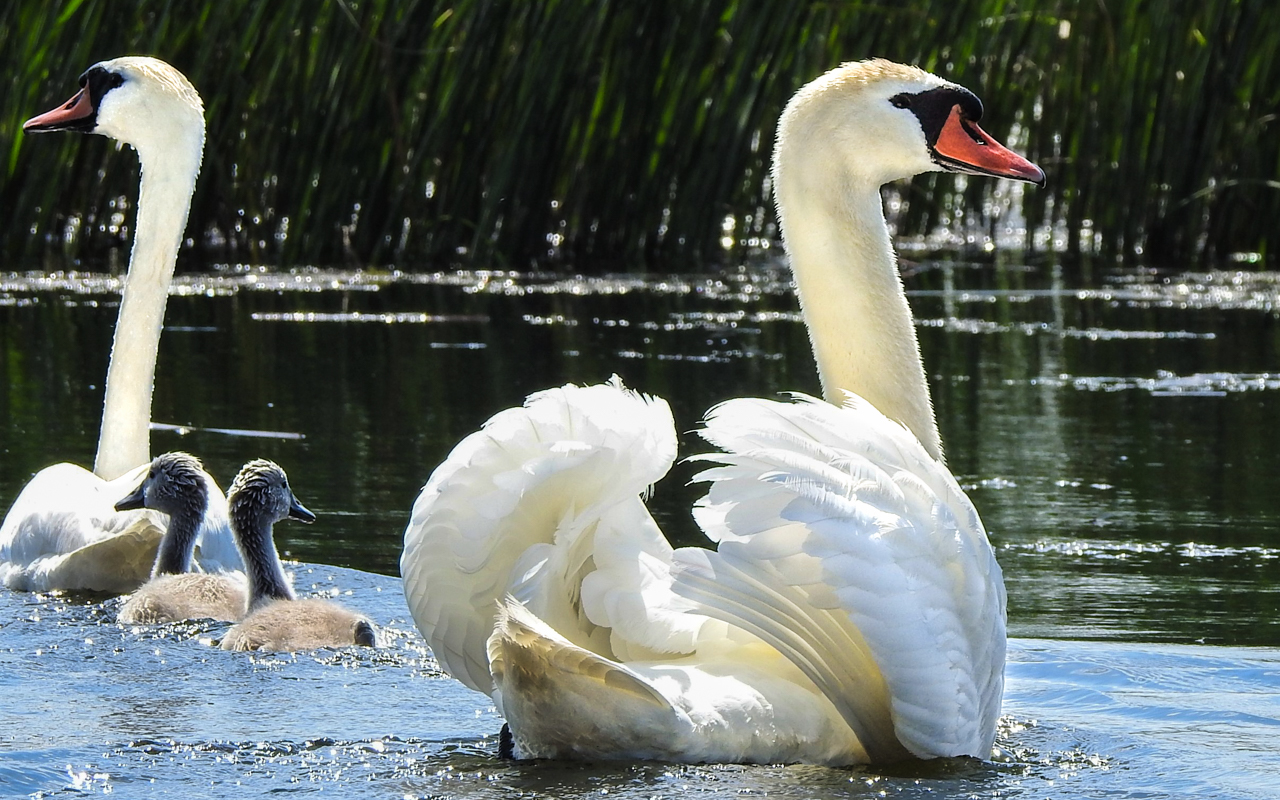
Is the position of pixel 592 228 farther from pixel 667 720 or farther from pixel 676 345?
pixel 667 720

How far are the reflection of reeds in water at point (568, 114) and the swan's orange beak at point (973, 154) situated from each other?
8527 mm

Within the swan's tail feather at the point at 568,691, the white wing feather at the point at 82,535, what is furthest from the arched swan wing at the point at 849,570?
the white wing feather at the point at 82,535

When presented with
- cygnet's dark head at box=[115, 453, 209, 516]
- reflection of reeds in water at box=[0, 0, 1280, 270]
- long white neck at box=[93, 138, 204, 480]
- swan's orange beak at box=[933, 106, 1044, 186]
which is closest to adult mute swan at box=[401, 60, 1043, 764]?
swan's orange beak at box=[933, 106, 1044, 186]

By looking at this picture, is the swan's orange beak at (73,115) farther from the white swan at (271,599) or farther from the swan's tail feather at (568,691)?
the swan's tail feather at (568,691)

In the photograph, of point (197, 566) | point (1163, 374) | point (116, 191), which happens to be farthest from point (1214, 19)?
point (197, 566)

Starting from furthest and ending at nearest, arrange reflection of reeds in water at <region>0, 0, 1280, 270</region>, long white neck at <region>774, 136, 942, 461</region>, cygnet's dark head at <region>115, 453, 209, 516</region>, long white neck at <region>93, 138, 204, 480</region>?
reflection of reeds in water at <region>0, 0, 1280, 270</region>, long white neck at <region>93, 138, 204, 480</region>, cygnet's dark head at <region>115, 453, 209, 516</region>, long white neck at <region>774, 136, 942, 461</region>

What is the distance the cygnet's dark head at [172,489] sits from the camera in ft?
19.6

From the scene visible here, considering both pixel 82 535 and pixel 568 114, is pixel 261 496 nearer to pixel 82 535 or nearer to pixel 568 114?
pixel 82 535

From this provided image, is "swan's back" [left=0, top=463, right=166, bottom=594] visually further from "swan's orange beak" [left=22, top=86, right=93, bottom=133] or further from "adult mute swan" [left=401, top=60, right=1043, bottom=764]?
"adult mute swan" [left=401, top=60, right=1043, bottom=764]

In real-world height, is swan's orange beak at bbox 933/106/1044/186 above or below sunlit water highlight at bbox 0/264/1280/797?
above

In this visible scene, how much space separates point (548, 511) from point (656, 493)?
374 cm

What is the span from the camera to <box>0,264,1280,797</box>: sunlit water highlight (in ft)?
13.6

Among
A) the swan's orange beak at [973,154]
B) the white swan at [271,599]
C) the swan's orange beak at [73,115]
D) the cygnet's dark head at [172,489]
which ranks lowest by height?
the white swan at [271,599]

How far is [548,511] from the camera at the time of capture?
4078 millimetres
